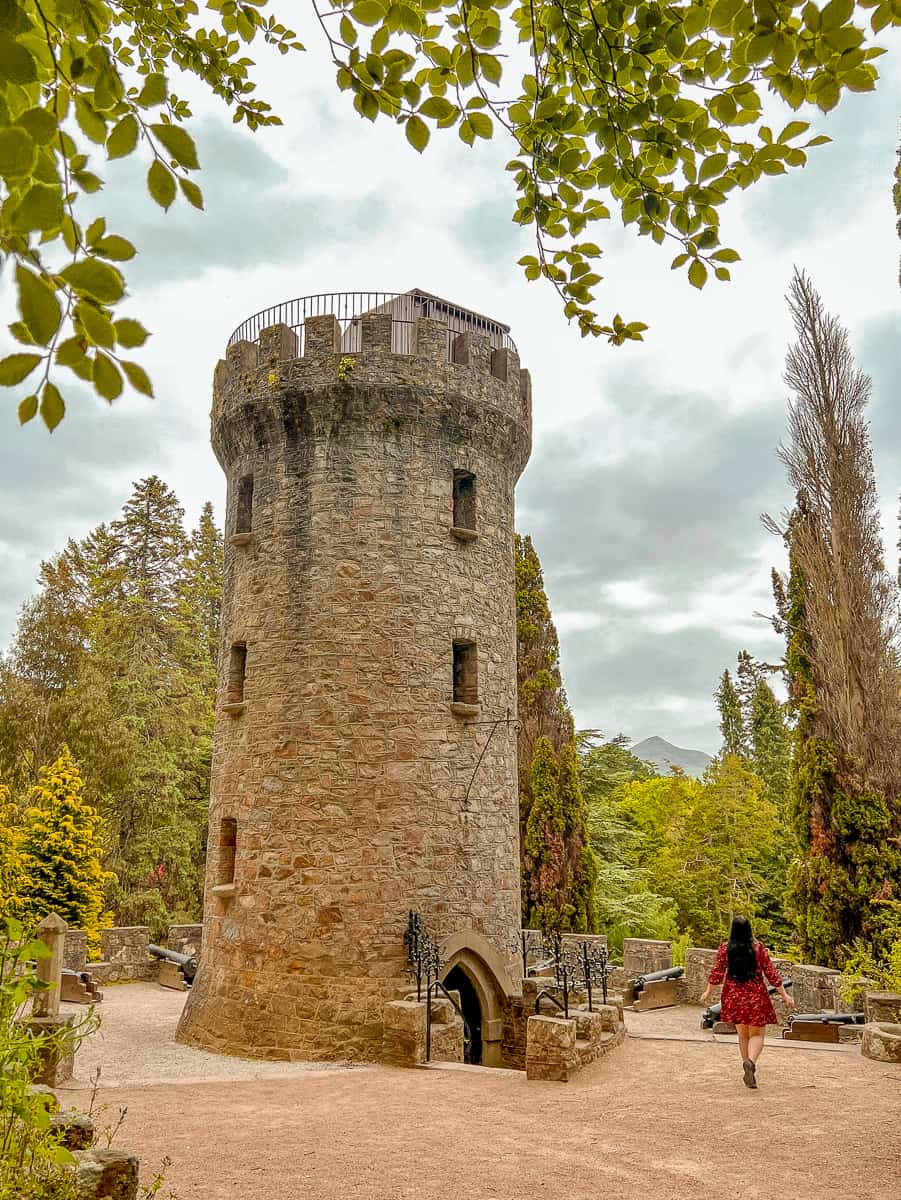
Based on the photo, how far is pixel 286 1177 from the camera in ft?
16.9

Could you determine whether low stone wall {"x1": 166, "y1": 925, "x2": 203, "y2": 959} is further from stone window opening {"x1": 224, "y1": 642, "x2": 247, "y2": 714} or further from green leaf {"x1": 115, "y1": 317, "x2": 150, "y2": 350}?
green leaf {"x1": 115, "y1": 317, "x2": 150, "y2": 350}

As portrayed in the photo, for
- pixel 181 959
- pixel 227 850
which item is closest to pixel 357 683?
pixel 227 850

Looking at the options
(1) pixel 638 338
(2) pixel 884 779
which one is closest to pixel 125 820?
(2) pixel 884 779

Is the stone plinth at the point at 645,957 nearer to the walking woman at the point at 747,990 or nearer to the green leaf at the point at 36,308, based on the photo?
the walking woman at the point at 747,990

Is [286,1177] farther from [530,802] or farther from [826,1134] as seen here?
[530,802]

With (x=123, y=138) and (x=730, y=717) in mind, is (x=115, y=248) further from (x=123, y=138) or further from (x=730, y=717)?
(x=730, y=717)

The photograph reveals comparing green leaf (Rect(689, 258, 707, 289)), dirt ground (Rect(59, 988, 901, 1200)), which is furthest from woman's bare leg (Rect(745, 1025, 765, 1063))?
green leaf (Rect(689, 258, 707, 289))

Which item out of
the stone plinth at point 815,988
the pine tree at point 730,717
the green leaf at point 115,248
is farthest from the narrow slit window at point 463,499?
the pine tree at point 730,717

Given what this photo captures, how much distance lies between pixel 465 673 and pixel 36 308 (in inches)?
430

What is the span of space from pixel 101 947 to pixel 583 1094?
13043mm

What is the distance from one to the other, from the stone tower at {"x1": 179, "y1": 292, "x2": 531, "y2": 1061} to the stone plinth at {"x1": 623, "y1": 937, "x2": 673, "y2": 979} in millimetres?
5550

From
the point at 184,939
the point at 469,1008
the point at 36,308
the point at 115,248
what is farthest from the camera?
the point at 184,939

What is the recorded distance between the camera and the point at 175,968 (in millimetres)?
16812

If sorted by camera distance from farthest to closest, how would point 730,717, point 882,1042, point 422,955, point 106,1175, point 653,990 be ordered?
point 730,717
point 653,990
point 422,955
point 882,1042
point 106,1175
